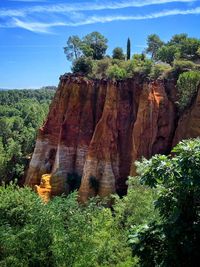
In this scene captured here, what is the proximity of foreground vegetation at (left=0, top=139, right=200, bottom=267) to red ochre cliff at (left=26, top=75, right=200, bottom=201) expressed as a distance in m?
8.94

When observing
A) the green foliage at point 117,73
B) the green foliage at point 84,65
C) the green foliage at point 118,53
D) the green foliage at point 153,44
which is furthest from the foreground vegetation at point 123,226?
the green foliage at point 153,44

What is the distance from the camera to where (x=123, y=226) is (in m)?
25.3

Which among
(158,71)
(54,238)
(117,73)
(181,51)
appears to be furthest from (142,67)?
(54,238)

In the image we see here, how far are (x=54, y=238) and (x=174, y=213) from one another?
7.44 m

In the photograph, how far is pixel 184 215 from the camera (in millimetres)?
11125

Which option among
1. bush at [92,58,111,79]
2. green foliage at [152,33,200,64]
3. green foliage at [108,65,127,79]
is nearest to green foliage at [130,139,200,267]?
green foliage at [108,65,127,79]

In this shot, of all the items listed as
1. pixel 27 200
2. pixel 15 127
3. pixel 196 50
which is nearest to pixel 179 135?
pixel 27 200

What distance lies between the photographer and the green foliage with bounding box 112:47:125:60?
198 feet

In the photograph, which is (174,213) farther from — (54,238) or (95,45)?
(95,45)

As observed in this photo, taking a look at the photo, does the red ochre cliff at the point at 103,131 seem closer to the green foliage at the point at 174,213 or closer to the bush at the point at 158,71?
the bush at the point at 158,71

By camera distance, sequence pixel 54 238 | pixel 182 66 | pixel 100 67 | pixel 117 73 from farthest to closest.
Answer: pixel 100 67 → pixel 117 73 → pixel 182 66 → pixel 54 238

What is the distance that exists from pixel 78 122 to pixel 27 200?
21.8 m

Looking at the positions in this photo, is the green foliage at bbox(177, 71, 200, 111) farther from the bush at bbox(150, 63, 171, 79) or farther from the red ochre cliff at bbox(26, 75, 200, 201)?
the bush at bbox(150, 63, 171, 79)

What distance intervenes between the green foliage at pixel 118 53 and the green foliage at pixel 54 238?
1667 inches
